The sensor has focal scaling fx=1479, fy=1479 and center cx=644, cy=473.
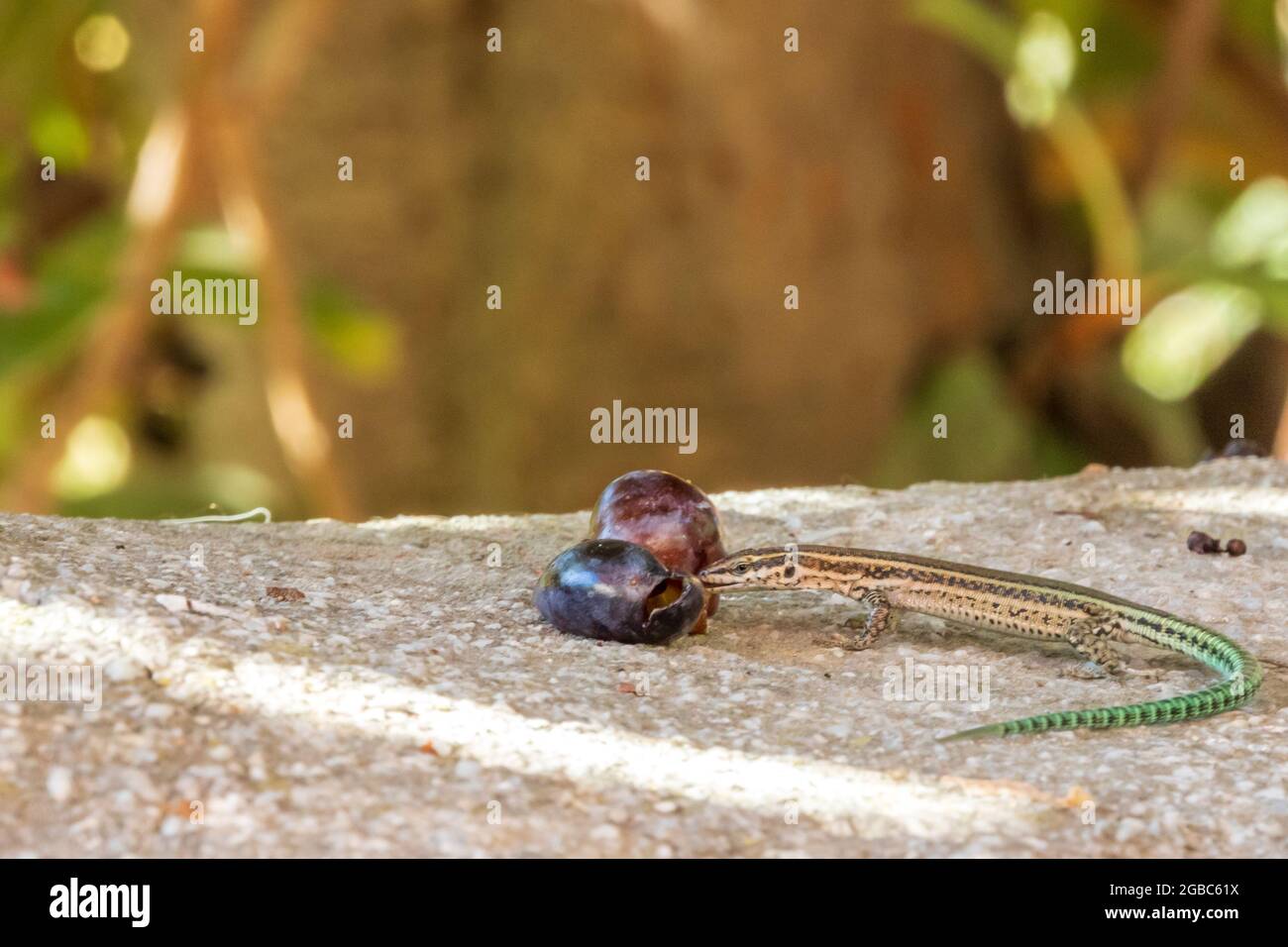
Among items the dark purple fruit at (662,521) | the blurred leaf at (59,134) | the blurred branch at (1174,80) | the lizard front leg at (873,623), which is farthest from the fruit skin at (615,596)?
the blurred leaf at (59,134)

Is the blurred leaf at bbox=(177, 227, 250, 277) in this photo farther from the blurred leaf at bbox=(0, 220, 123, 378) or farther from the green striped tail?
the green striped tail

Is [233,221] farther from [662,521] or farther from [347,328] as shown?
[662,521]

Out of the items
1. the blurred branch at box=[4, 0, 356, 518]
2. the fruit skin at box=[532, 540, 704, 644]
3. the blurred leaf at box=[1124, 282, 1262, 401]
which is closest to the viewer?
the fruit skin at box=[532, 540, 704, 644]

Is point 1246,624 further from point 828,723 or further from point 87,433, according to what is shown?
point 87,433

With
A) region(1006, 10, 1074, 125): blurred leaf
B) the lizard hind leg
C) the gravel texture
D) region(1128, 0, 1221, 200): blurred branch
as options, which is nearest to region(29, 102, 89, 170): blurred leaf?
region(1006, 10, 1074, 125): blurred leaf

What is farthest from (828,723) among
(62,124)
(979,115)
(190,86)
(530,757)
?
(979,115)
